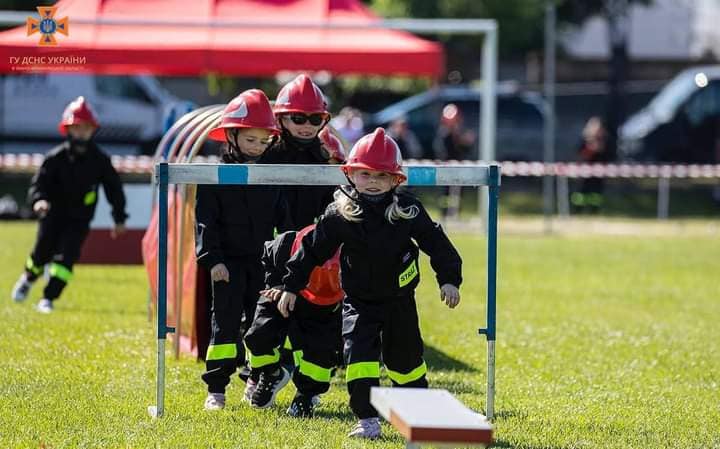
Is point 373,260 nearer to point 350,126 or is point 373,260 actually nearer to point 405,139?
point 350,126

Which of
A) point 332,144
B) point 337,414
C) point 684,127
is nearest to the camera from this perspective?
point 337,414

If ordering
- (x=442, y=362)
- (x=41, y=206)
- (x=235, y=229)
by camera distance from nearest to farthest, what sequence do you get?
(x=235, y=229), (x=442, y=362), (x=41, y=206)

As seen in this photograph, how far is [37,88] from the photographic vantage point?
29047mm

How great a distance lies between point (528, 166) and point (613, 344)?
16051mm

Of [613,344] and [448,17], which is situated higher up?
[448,17]

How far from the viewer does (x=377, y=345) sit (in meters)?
6.96

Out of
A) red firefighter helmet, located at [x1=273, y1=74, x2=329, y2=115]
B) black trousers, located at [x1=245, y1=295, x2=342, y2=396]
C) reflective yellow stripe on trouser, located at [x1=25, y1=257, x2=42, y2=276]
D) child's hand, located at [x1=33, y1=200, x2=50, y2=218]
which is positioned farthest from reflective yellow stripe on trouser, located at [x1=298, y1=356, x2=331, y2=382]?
reflective yellow stripe on trouser, located at [x1=25, y1=257, x2=42, y2=276]

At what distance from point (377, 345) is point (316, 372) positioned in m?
0.56

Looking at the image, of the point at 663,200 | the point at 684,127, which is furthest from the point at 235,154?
the point at 684,127

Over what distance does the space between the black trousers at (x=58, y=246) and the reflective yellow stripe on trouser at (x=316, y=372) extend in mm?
5126

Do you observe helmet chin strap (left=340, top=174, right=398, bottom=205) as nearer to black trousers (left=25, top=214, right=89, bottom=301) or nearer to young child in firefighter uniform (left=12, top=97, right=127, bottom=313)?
young child in firefighter uniform (left=12, top=97, right=127, bottom=313)

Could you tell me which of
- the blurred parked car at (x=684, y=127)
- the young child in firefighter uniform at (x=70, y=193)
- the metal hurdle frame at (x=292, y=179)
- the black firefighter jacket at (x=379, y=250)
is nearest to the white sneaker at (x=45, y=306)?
the young child in firefighter uniform at (x=70, y=193)

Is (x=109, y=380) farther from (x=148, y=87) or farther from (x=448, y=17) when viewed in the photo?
(x=448, y=17)

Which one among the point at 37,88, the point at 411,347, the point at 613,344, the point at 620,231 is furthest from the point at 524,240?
the point at 411,347
